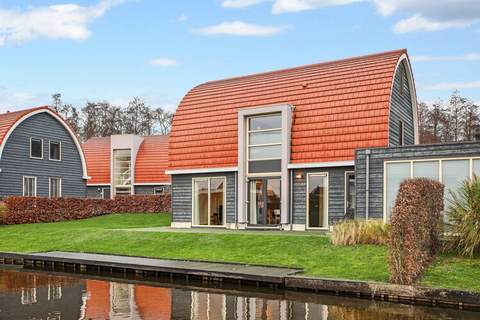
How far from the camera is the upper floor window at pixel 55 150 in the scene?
37.1 metres

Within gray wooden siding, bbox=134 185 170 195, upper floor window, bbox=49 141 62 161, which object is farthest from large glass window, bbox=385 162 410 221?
gray wooden siding, bbox=134 185 170 195

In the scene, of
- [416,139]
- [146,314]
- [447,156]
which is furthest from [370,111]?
[146,314]

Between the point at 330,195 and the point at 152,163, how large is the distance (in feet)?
84.6

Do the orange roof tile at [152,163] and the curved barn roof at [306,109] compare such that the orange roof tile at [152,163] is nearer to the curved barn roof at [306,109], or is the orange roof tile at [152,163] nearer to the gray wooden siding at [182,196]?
the curved barn roof at [306,109]

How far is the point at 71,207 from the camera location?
1328 inches

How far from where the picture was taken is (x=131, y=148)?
46781 millimetres

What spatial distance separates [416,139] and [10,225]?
20517 millimetres

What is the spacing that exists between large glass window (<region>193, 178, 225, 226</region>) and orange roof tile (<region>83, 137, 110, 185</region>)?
72.9ft

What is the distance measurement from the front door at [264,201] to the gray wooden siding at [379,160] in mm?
5063

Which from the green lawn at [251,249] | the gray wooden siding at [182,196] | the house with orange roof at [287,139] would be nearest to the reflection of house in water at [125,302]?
the green lawn at [251,249]

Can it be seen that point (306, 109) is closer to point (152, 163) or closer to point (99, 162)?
point (152, 163)

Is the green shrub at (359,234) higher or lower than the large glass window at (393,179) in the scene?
lower

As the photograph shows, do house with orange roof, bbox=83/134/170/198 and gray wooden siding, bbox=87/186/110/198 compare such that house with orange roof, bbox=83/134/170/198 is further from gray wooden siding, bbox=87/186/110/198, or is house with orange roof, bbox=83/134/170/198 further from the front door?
the front door

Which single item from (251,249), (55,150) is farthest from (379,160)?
(55,150)
